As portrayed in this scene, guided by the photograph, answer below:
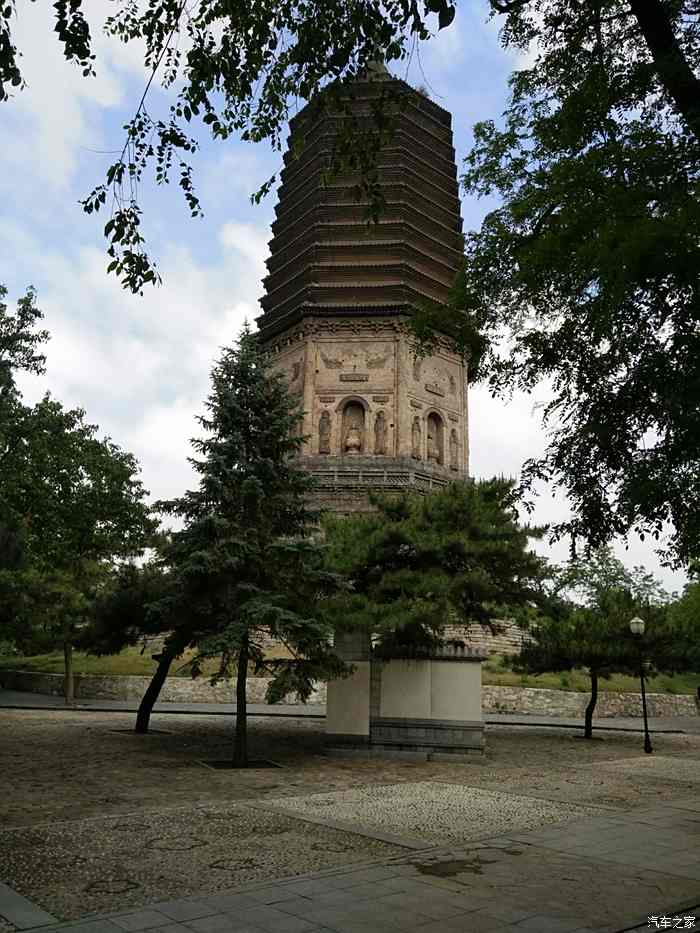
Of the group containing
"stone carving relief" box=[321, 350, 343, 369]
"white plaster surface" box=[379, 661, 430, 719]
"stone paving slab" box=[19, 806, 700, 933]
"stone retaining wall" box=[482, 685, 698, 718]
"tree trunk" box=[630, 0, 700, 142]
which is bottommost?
"stone retaining wall" box=[482, 685, 698, 718]

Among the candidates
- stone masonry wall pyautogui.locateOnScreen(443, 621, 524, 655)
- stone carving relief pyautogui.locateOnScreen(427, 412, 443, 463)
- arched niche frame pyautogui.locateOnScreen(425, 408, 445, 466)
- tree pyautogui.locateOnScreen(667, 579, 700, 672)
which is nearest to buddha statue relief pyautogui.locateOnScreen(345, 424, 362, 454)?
arched niche frame pyautogui.locateOnScreen(425, 408, 445, 466)

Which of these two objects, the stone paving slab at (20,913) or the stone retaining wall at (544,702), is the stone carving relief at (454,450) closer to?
the stone retaining wall at (544,702)

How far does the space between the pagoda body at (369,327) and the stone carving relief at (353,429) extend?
5 centimetres

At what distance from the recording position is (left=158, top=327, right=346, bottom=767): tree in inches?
555

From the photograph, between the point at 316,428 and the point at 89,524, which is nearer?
the point at 89,524

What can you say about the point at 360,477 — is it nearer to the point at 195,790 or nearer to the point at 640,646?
the point at 640,646

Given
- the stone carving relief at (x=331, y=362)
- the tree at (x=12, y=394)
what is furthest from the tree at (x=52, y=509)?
the stone carving relief at (x=331, y=362)

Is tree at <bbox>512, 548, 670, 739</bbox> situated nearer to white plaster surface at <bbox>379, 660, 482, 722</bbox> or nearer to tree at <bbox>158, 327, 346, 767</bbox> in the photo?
white plaster surface at <bbox>379, 660, 482, 722</bbox>

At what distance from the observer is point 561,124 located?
27.1 ft

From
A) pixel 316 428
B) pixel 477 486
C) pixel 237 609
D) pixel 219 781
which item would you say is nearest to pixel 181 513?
pixel 237 609

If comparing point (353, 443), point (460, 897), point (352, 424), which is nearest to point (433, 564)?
point (460, 897)

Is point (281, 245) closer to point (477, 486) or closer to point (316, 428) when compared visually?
point (316, 428)

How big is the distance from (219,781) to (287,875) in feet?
20.4

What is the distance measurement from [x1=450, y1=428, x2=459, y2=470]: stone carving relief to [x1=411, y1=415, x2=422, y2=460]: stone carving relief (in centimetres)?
254
